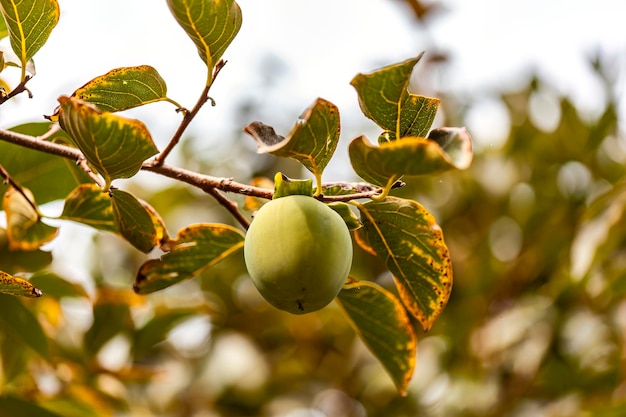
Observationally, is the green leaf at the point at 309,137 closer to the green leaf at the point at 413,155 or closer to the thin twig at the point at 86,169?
the green leaf at the point at 413,155

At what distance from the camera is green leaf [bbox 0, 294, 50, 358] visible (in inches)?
45.4

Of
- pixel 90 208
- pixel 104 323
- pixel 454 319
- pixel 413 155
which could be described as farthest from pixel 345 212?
pixel 454 319

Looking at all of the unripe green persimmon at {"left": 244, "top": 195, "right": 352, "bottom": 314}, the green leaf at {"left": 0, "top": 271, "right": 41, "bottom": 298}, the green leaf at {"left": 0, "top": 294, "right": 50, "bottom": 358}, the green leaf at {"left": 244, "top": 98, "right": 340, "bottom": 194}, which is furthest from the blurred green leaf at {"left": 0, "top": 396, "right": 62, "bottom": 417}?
the green leaf at {"left": 244, "top": 98, "right": 340, "bottom": 194}

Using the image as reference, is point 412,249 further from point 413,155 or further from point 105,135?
point 105,135

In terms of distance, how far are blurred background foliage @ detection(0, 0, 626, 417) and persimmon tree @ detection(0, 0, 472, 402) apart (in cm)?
66

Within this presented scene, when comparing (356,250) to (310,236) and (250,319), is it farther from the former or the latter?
(310,236)

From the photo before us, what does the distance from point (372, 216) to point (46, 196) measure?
0.64 meters

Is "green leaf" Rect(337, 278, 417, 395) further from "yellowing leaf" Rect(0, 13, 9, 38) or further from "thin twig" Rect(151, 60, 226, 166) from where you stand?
"yellowing leaf" Rect(0, 13, 9, 38)

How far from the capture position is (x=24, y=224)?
1.06m

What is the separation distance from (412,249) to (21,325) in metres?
0.75

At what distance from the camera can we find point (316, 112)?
28.5 inches

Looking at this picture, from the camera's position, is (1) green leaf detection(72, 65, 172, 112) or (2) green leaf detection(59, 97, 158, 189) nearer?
(2) green leaf detection(59, 97, 158, 189)

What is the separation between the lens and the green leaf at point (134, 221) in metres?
0.86

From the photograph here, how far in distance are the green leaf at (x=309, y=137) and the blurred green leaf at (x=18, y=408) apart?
0.76 meters
